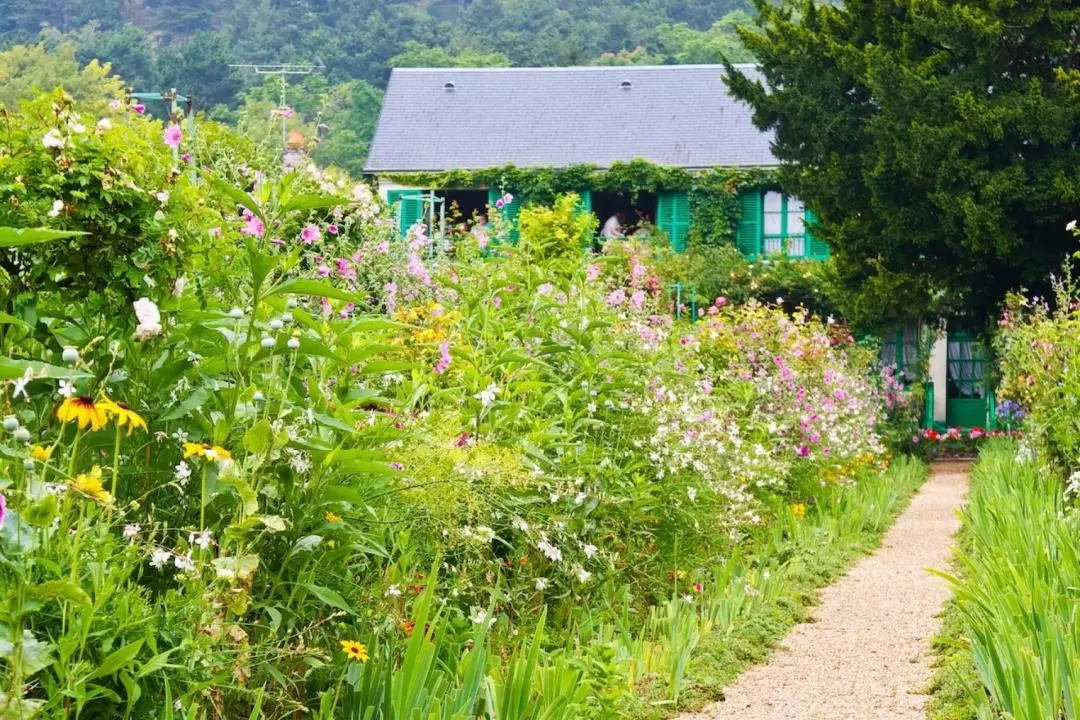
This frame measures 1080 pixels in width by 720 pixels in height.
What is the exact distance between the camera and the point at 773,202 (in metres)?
24.5

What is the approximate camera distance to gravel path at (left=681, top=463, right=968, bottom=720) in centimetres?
460

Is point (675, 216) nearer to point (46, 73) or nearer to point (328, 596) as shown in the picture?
point (328, 596)

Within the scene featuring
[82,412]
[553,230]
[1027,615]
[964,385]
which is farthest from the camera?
[964,385]

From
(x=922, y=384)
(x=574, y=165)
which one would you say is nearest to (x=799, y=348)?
(x=922, y=384)

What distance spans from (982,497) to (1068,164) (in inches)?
329

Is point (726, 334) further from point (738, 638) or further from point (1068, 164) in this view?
point (1068, 164)

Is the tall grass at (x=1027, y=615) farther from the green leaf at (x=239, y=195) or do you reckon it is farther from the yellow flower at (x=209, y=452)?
the green leaf at (x=239, y=195)

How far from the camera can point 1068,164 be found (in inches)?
569

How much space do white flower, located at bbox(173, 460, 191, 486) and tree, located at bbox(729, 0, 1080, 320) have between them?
12617mm

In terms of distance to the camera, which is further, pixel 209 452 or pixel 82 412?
pixel 209 452

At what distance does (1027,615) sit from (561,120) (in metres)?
23.4

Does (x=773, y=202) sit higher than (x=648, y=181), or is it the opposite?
(x=648, y=181)

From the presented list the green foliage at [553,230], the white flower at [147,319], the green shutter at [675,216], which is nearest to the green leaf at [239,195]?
the white flower at [147,319]

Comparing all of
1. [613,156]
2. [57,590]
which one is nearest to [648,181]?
[613,156]
